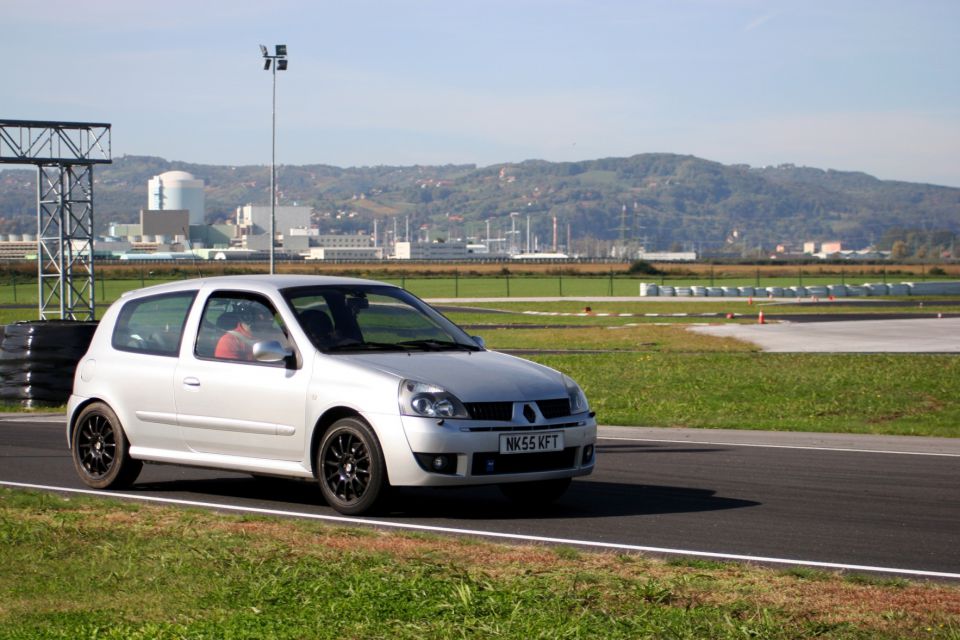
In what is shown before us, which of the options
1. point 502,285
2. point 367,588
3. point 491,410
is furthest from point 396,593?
point 502,285

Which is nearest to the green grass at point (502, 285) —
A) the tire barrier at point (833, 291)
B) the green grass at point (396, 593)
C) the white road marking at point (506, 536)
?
the tire barrier at point (833, 291)

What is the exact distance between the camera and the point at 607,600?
19.4 feet

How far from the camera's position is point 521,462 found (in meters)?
9.00

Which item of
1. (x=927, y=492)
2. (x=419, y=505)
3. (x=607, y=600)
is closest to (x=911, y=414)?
(x=927, y=492)

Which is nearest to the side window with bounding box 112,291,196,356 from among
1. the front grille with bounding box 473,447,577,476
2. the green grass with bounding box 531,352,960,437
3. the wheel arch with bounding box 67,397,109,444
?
the wheel arch with bounding box 67,397,109,444

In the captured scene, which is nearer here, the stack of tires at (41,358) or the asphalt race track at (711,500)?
the asphalt race track at (711,500)

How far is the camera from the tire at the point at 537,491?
31.7ft

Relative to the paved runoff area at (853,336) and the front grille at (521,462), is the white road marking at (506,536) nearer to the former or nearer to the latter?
the front grille at (521,462)

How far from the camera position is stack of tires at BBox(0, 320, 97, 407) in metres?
17.0

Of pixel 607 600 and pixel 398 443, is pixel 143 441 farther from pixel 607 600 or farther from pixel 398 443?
pixel 607 600

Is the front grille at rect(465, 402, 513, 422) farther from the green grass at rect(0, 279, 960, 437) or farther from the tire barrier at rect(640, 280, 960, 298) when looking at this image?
the tire barrier at rect(640, 280, 960, 298)

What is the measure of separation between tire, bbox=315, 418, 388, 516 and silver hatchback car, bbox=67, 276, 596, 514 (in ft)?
0.03

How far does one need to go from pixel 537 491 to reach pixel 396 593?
3858 millimetres

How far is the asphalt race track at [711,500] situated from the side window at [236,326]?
1.15 m
